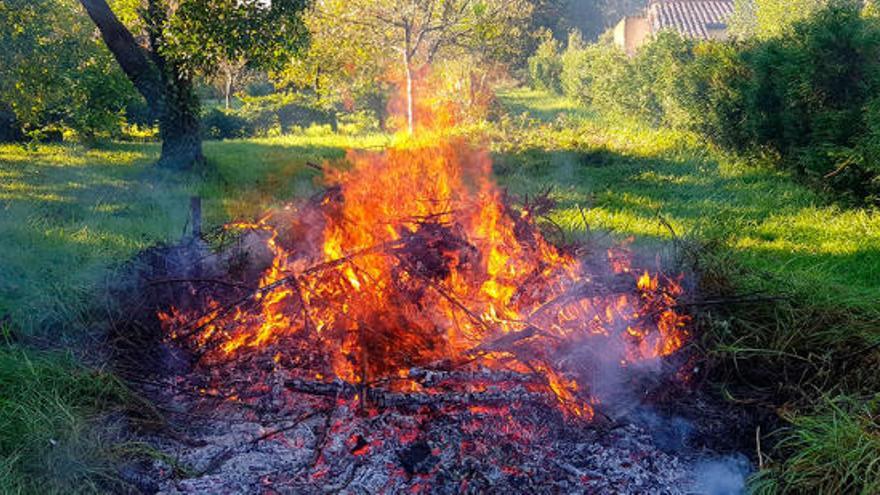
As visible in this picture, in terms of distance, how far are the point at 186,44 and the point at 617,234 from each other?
269 inches

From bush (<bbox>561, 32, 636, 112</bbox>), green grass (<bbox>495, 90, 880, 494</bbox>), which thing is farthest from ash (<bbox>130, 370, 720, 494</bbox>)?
bush (<bbox>561, 32, 636, 112</bbox>)

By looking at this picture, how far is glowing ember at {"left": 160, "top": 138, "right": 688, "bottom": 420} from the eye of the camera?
177 inches

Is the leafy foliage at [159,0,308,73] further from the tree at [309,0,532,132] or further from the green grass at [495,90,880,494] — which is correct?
the tree at [309,0,532,132]

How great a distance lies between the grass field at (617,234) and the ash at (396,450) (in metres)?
0.46

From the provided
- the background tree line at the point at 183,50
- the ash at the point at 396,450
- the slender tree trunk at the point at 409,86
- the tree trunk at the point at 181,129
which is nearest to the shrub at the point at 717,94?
the background tree line at the point at 183,50

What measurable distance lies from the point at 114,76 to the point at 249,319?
10146 mm

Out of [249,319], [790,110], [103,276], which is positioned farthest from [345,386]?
[790,110]

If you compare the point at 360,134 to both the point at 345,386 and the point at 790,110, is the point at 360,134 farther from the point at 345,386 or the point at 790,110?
the point at 345,386

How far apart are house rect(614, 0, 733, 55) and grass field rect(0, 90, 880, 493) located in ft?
75.8

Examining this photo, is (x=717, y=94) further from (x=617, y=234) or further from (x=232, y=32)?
(x=232, y=32)

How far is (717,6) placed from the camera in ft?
141

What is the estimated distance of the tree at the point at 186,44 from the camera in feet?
34.1

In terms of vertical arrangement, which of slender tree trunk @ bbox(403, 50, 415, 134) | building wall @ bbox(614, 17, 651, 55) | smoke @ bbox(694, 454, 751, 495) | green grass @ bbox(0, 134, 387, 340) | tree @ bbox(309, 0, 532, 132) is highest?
building wall @ bbox(614, 17, 651, 55)

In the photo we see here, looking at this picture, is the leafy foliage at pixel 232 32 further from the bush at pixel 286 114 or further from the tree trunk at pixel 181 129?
the bush at pixel 286 114
